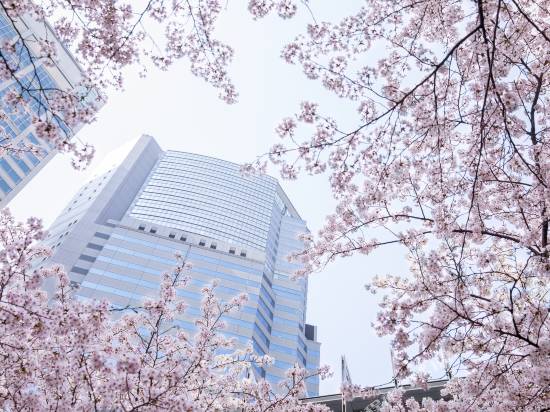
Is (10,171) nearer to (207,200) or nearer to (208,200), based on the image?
(207,200)

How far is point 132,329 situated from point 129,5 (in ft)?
22.2

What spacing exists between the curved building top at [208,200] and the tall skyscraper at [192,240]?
11.4 inches

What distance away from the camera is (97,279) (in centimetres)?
6400

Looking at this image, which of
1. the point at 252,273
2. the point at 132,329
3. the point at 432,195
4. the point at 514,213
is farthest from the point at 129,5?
the point at 252,273

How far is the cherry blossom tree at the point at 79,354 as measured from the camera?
160 inches

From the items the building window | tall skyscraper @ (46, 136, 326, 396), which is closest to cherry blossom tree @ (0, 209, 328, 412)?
tall skyscraper @ (46, 136, 326, 396)

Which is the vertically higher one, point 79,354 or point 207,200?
point 207,200

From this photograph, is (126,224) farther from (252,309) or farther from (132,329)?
(132,329)

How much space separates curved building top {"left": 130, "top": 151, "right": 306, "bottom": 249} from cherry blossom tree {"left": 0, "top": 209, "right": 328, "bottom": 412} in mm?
82948

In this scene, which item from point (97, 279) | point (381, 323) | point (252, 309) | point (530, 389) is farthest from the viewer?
point (252, 309)

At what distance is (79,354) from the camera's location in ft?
14.6

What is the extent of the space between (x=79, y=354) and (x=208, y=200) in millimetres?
102396

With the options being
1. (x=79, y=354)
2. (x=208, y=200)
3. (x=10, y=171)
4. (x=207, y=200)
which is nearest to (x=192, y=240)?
(x=207, y=200)

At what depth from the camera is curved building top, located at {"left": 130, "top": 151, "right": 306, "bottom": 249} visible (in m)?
96.5
